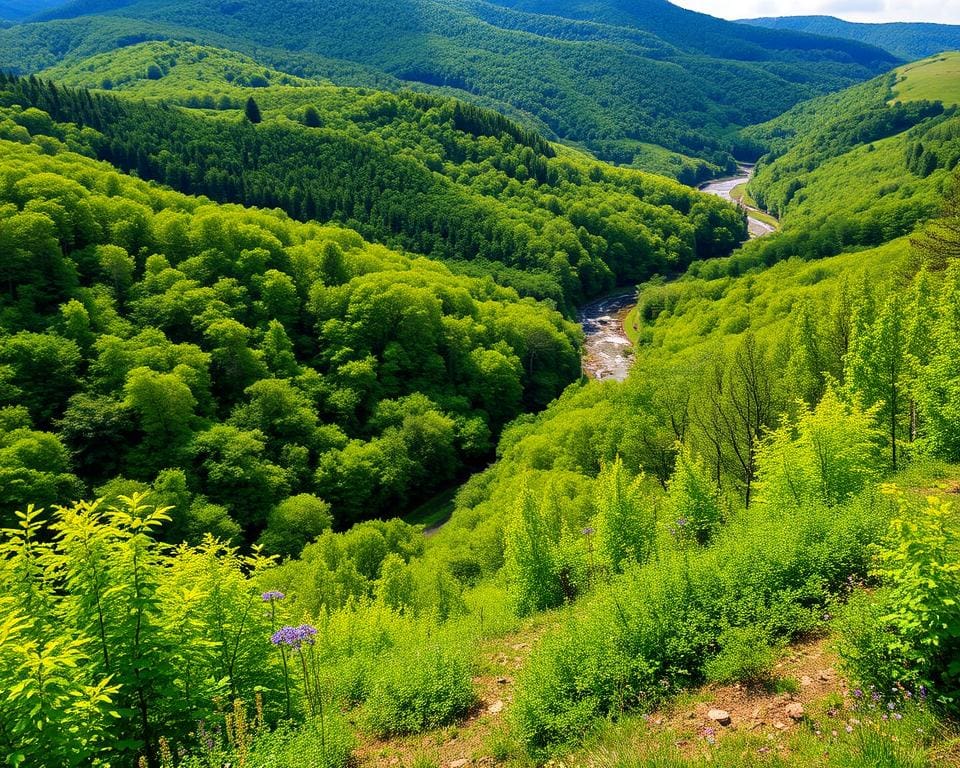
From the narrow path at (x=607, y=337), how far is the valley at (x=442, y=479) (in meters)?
1.32

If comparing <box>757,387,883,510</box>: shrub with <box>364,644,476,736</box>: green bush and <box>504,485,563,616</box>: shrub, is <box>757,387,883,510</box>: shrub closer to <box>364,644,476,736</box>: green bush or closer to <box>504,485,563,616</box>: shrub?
<box>504,485,563,616</box>: shrub

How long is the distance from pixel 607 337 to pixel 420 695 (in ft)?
Answer: 403

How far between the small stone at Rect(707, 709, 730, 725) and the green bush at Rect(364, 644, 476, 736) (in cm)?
639

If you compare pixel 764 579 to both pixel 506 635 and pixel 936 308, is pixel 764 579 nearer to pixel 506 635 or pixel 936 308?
pixel 506 635

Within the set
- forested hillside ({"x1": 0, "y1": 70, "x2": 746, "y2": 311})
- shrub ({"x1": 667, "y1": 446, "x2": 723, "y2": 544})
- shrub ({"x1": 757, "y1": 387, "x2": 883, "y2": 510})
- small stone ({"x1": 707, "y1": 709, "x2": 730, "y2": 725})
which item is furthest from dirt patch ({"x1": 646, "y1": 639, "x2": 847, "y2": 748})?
forested hillside ({"x1": 0, "y1": 70, "x2": 746, "y2": 311})

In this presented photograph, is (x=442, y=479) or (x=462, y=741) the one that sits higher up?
(x=462, y=741)

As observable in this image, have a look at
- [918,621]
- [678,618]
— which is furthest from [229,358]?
[918,621]

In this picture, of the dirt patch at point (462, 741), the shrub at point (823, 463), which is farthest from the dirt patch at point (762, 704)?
the shrub at point (823, 463)

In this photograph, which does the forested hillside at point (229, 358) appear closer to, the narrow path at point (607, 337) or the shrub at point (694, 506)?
the narrow path at point (607, 337)

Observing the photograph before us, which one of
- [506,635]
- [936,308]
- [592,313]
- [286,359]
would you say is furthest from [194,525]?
[592,313]

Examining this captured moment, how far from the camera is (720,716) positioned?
37.9 feet

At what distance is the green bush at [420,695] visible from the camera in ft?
48.3

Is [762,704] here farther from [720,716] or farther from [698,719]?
[698,719]

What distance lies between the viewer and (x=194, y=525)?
57500 millimetres
